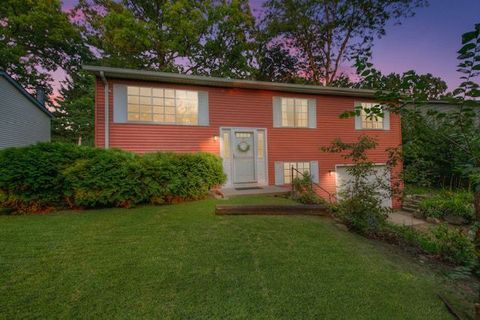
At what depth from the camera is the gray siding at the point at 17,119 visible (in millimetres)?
9602

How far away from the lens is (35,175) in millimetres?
4297

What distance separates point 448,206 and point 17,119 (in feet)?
61.2

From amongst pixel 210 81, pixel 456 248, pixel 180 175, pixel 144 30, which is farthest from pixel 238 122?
pixel 144 30

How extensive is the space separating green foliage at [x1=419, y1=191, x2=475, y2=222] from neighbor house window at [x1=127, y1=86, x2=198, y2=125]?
362 inches

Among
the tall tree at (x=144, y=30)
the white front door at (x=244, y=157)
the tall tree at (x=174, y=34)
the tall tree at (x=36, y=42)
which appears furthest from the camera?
the tall tree at (x=36, y=42)

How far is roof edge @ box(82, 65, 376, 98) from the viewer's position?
6578 millimetres

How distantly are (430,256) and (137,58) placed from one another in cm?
1820

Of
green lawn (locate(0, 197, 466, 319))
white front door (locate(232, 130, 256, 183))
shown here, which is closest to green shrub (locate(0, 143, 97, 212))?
green lawn (locate(0, 197, 466, 319))

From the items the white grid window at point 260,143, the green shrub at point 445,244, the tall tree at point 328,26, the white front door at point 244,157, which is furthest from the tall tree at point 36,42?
the green shrub at point 445,244

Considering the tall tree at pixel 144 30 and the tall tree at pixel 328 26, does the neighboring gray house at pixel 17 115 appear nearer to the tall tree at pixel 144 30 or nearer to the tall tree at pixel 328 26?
the tall tree at pixel 144 30

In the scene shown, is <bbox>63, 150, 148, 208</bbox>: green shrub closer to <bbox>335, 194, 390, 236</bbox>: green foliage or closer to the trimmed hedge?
A: the trimmed hedge

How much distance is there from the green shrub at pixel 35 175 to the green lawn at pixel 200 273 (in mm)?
611

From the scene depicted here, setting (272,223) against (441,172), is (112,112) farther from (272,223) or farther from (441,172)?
(441,172)

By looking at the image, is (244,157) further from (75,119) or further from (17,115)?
(75,119)
